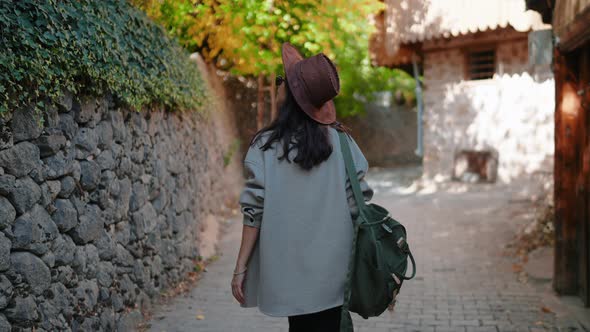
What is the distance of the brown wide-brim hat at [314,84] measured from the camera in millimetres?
2463

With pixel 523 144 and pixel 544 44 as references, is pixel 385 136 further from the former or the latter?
pixel 544 44

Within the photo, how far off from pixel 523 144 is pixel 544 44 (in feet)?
22.2

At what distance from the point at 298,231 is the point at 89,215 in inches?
81.3

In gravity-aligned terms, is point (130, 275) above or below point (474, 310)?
above

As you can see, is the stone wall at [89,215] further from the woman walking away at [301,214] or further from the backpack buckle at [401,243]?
the backpack buckle at [401,243]

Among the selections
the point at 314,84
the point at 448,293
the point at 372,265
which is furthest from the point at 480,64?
the point at 372,265

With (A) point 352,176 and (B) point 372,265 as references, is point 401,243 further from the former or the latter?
(A) point 352,176

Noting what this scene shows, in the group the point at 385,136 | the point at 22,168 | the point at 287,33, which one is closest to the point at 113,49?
the point at 22,168

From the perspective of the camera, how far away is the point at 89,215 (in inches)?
154

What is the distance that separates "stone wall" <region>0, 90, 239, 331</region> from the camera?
299 centimetres

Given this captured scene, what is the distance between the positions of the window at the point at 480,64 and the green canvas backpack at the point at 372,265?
11.3m

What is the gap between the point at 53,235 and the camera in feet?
11.0

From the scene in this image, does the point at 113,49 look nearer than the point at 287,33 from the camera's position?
Yes

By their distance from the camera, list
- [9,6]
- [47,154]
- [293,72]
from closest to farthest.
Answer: [293,72] → [9,6] → [47,154]
